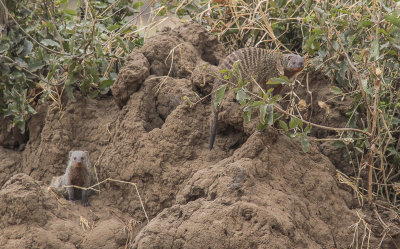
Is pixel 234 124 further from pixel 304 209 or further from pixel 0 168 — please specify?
pixel 0 168

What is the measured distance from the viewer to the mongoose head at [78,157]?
4004mm

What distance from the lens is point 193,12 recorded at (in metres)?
5.13

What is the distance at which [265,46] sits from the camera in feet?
15.6

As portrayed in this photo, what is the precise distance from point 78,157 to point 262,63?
157 cm

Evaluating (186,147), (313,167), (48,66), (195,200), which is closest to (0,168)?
(48,66)

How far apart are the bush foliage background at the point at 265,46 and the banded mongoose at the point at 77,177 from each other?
539 millimetres

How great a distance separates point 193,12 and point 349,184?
2317 mm

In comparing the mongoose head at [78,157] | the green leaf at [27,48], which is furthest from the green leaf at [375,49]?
the green leaf at [27,48]

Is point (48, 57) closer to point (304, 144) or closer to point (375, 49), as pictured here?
point (304, 144)

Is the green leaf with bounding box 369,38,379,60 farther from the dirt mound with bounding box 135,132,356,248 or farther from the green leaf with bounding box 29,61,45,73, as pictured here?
the green leaf with bounding box 29,61,45,73

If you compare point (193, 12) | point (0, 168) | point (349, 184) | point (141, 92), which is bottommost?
point (349, 184)

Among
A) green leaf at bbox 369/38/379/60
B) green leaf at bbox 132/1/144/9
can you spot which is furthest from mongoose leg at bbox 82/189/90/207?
green leaf at bbox 369/38/379/60

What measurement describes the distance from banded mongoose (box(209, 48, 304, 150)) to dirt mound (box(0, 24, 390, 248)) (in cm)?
31

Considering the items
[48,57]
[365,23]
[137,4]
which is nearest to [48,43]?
[48,57]
